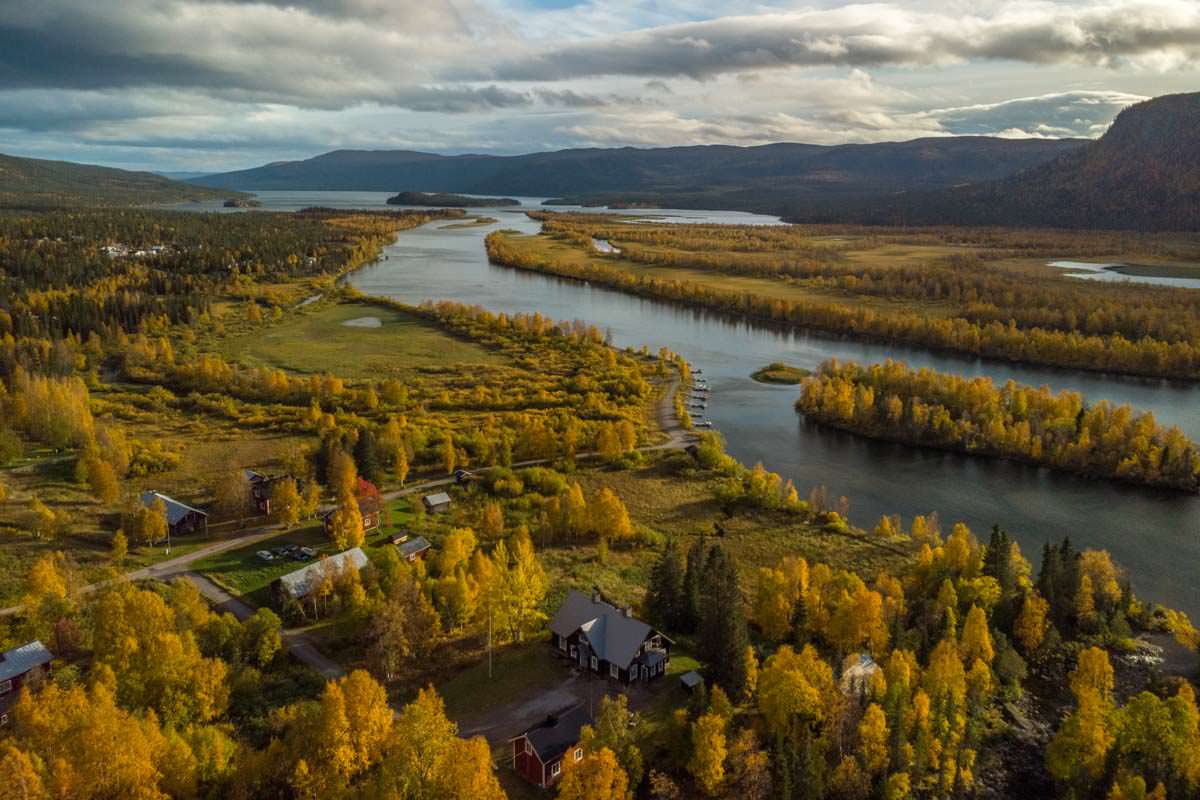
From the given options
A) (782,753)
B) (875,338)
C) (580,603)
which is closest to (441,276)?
(875,338)

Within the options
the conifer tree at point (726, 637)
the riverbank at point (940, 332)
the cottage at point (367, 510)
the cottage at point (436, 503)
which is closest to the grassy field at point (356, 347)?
the cottage at point (436, 503)

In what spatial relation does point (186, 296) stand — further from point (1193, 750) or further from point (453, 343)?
point (1193, 750)

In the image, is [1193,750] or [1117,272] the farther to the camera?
[1117,272]

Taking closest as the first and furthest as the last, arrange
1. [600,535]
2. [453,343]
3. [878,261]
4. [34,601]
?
[34,601] < [600,535] < [453,343] < [878,261]

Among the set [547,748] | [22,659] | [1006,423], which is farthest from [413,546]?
[1006,423]

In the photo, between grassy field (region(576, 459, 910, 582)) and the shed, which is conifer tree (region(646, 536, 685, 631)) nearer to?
the shed

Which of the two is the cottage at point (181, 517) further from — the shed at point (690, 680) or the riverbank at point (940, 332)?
the riverbank at point (940, 332)

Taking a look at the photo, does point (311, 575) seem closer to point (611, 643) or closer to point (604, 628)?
point (604, 628)
